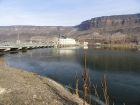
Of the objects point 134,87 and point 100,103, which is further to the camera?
point 134,87

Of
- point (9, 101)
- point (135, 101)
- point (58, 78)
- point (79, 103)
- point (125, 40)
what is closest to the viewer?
point (9, 101)

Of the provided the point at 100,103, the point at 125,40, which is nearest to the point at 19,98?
the point at 100,103

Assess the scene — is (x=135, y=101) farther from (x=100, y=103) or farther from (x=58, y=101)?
(x=58, y=101)

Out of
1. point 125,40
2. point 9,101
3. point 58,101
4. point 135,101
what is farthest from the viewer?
point 125,40

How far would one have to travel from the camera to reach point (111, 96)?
19.8 meters

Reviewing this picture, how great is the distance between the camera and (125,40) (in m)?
186

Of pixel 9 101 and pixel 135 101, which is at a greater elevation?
pixel 9 101

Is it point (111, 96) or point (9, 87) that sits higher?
point (9, 87)

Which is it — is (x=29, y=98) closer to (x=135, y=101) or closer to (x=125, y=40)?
(x=135, y=101)

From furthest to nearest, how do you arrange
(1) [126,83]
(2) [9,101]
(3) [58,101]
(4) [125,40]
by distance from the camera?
(4) [125,40]
(1) [126,83]
(3) [58,101]
(2) [9,101]

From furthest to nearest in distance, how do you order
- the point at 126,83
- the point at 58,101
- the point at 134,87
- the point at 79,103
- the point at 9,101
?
the point at 126,83, the point at 134,87, the point at 79,103, the point at 58,101, the point at 9,101

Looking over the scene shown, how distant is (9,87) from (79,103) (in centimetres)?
591

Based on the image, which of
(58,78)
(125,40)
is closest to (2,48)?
(58,78)

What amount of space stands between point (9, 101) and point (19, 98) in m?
0.79
